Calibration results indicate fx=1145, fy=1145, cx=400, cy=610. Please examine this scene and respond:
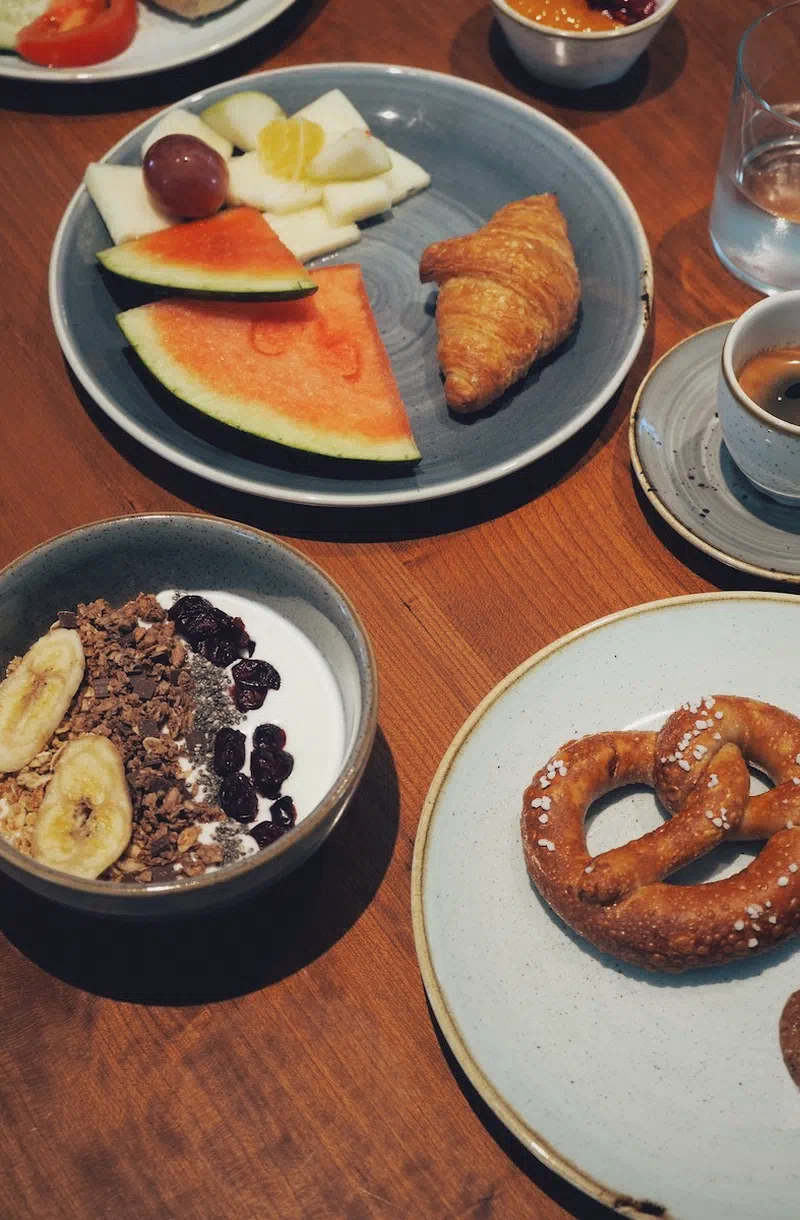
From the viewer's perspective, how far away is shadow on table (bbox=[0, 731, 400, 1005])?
127 cm

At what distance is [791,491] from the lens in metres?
1.50

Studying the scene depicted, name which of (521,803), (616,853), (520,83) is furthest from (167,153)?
(616,853)

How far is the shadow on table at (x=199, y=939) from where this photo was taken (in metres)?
1.27

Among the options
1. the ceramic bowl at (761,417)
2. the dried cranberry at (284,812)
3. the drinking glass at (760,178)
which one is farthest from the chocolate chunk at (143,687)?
the drinking glass at (760,178)

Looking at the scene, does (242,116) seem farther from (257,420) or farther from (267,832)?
(267,832)

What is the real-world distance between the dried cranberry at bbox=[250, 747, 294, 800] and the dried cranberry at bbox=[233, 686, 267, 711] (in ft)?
0.25

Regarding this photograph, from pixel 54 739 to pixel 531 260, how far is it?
3.24ft

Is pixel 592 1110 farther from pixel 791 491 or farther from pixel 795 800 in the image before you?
pixel 791 491

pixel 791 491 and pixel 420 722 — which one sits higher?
pixel 791 491

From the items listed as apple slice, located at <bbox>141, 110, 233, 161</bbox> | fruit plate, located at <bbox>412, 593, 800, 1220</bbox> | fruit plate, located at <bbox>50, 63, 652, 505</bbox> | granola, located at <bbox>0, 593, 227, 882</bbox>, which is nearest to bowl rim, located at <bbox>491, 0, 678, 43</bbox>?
fruit plate, located at <bbox>50, 63, 652, 505</bbox>

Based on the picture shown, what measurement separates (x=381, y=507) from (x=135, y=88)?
110cm

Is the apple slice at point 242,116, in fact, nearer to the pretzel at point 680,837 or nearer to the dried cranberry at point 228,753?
the dried cranberry at point 228,753

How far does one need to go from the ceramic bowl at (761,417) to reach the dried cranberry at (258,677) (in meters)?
0.67

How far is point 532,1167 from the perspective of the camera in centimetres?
117
